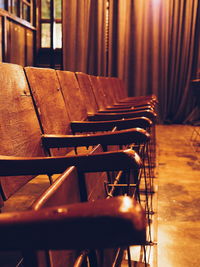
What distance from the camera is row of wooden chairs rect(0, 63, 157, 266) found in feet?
1.22

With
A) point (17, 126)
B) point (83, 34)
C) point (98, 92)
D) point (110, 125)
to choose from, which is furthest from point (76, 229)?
point (83, 34)

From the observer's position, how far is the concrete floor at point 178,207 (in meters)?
1.45

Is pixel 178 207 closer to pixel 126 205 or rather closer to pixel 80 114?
pixel 80 114

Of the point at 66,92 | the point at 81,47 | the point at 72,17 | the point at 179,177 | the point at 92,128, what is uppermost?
the point at 72,17

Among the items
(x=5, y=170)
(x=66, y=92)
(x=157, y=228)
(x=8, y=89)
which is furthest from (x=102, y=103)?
(x=5, y=170)

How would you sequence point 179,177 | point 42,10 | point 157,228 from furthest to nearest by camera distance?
point 42,10 → point 179,177 → point 157,228

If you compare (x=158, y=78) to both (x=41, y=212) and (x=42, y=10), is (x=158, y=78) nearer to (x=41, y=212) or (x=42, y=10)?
(x=42, y=10)

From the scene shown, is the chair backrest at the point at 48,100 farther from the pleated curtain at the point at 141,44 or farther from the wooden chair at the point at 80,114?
the pleated curtain at the point at 141,44

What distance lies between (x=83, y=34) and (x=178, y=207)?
189 inches

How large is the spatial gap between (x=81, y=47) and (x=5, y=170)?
559cm

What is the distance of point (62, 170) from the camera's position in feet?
2.85

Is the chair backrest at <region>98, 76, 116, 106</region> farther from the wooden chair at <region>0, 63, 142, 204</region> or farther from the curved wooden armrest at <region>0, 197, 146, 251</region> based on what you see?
the curved wooden armrest at <region>0, 197, 146, 251</region>

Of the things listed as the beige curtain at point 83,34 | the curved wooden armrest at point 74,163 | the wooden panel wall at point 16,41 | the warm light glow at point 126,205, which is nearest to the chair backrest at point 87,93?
the curved wooden armrest at point 74,163

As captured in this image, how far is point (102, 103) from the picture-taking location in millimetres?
3062
